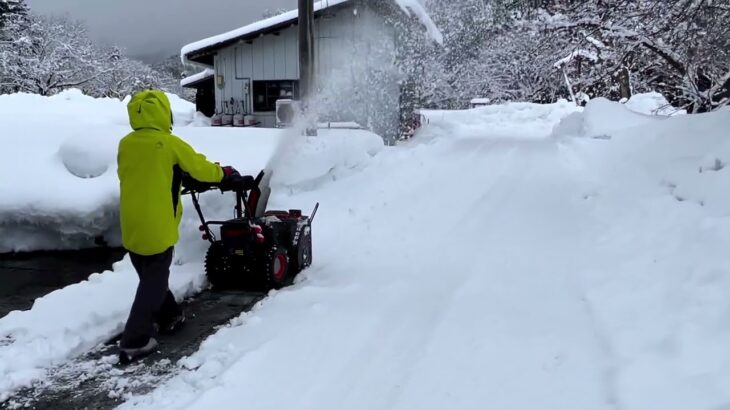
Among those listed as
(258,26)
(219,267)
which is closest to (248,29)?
(258,26)

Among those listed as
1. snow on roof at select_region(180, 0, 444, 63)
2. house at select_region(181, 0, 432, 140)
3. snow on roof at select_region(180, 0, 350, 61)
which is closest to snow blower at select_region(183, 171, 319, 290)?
snow on roof at select_region(180, 0, 444, 63)

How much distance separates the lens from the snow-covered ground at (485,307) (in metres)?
3.31

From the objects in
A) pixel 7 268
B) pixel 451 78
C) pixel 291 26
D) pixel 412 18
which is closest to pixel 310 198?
pixel 7 268

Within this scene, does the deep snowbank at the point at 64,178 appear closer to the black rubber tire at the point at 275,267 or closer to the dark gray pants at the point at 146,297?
the black rubber tire at the point at 275,267

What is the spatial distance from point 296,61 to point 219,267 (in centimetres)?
1225

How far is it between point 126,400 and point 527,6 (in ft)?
36.2

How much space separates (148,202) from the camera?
3.93 metres

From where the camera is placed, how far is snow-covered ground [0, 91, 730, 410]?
10.8 feet

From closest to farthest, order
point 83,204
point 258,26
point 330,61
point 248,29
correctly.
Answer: point 83,204, point 258,26, point 248,29, point 330,61

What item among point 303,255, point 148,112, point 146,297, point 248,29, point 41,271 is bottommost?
point 41,271

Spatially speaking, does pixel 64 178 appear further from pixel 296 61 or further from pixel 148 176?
pixel 296 61

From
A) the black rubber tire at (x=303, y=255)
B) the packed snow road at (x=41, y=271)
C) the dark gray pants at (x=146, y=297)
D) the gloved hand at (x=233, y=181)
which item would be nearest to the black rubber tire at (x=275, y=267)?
the black rubber tire at (x=303, y=255)

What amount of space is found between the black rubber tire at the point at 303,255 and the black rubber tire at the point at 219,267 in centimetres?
59

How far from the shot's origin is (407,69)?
19.6m
